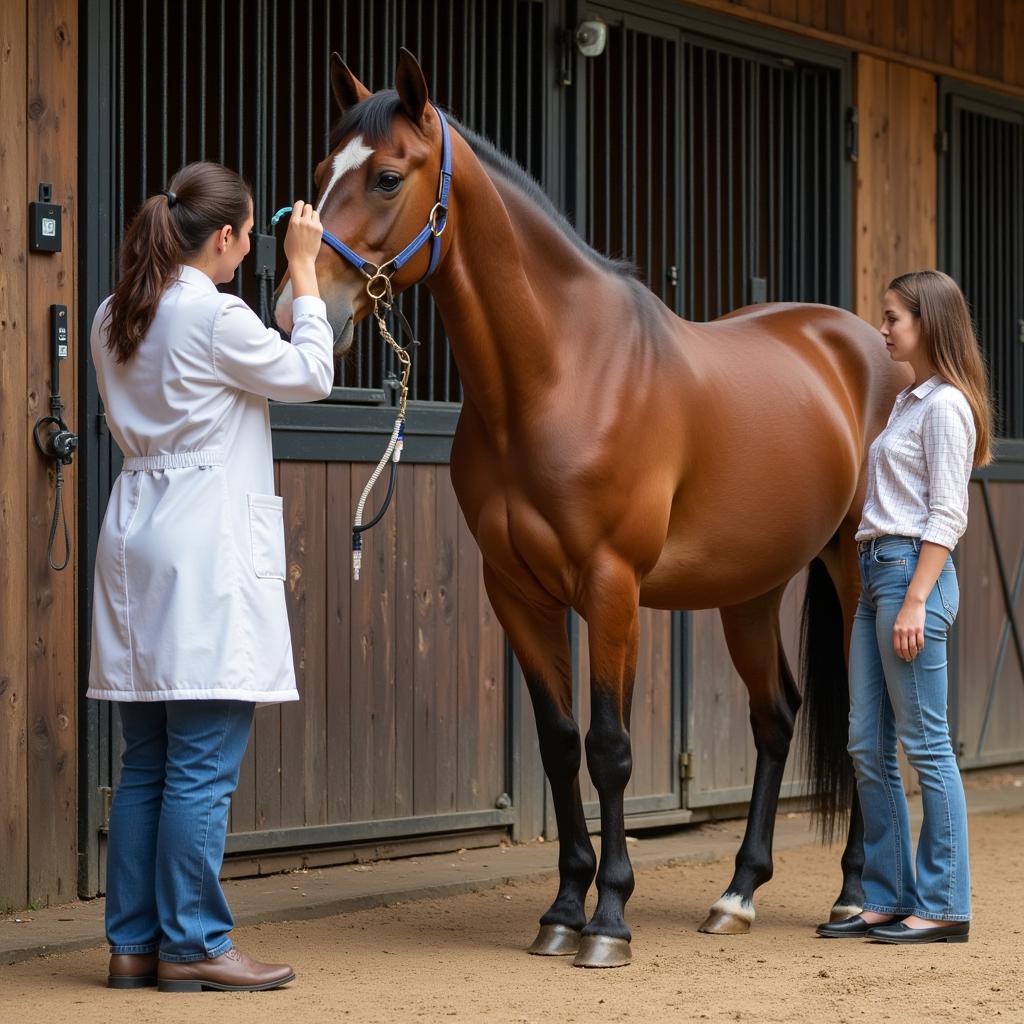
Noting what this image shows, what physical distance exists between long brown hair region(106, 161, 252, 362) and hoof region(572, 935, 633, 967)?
1679 millimetres

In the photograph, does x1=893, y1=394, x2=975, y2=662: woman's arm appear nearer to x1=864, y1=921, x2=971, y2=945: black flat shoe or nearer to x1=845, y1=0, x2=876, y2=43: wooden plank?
x1=864, y1=921, x2=971, y2=945: black flat shoe

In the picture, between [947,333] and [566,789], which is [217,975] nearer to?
[566,789]

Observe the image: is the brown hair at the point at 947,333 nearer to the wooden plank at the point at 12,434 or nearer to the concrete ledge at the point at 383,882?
the concrete ledge at the point at 383,882

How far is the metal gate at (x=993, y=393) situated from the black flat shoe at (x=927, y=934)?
2.99 m

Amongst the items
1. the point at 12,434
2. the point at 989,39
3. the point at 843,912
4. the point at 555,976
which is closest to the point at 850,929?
the point at 843,912

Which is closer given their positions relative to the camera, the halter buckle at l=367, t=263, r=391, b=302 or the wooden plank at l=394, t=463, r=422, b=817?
the halter buckle at l=367, t=263, r=391, b=302

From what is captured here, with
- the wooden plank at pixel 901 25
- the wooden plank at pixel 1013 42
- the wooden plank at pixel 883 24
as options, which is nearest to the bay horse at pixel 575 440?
the wooden plank at pixel 883 24

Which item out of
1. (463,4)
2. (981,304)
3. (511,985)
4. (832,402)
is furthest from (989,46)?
(511,985)

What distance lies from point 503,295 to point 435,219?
28cm

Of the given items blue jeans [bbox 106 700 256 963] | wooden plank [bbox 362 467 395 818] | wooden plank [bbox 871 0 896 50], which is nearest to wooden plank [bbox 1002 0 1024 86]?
wooden plank [bbox 871 0 896 50]

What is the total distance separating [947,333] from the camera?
394 centimetres

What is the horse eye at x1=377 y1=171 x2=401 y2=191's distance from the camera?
348 cm

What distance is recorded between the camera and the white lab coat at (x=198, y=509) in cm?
329

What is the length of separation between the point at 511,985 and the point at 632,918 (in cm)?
90
